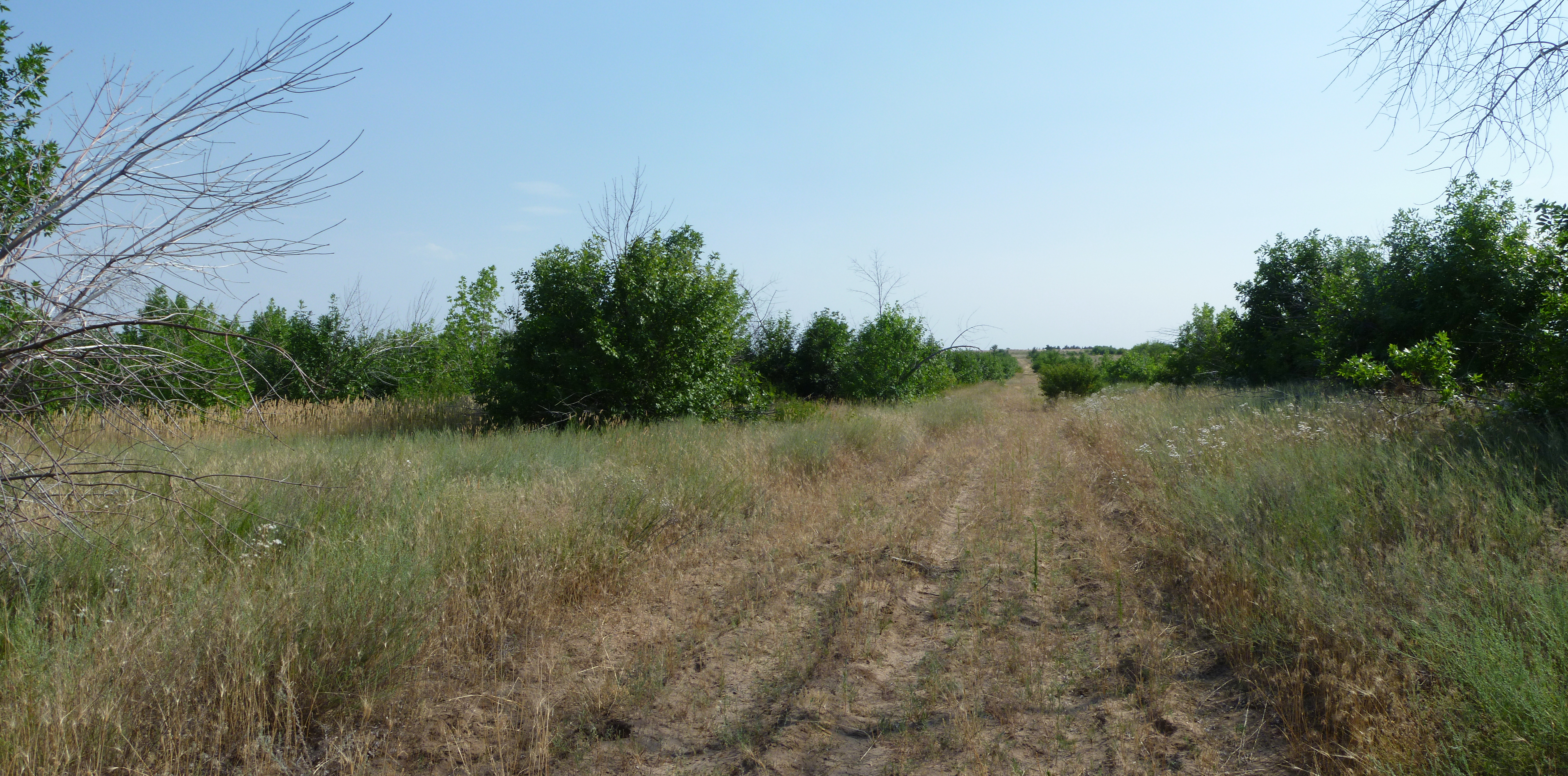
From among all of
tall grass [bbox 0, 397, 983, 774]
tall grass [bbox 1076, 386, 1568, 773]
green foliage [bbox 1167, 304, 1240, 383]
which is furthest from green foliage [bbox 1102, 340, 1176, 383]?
tall grass [bbox 0, 397, 983, 774]

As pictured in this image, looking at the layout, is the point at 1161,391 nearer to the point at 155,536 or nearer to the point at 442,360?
the point at 155,536

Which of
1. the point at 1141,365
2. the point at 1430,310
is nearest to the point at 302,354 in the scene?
the point at 1430,310

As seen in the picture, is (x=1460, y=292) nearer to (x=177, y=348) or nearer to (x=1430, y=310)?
(x=1430, y=310)

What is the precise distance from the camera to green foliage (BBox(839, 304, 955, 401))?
2527 cm

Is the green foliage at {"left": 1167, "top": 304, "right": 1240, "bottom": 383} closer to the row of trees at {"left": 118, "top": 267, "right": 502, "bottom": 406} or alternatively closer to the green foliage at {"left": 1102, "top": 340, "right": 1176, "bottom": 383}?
the green foliage at {"left": 1102, "top": 340, "right": 1176, "bottom": 383}

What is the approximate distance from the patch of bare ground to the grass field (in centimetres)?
2


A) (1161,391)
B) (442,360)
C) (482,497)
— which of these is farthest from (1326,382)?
(442,360)

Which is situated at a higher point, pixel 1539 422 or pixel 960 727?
pixel 1539 422

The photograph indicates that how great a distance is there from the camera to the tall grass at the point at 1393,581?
2.67m

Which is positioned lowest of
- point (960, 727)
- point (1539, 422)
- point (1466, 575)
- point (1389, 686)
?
point (960, 727)

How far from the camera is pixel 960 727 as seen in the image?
3.34 m

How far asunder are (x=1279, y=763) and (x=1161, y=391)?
2032 cm

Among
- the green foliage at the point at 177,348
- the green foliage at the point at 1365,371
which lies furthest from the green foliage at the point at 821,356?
the green foliage at the point at 177,348

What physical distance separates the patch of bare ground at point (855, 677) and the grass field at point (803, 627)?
2 cm
